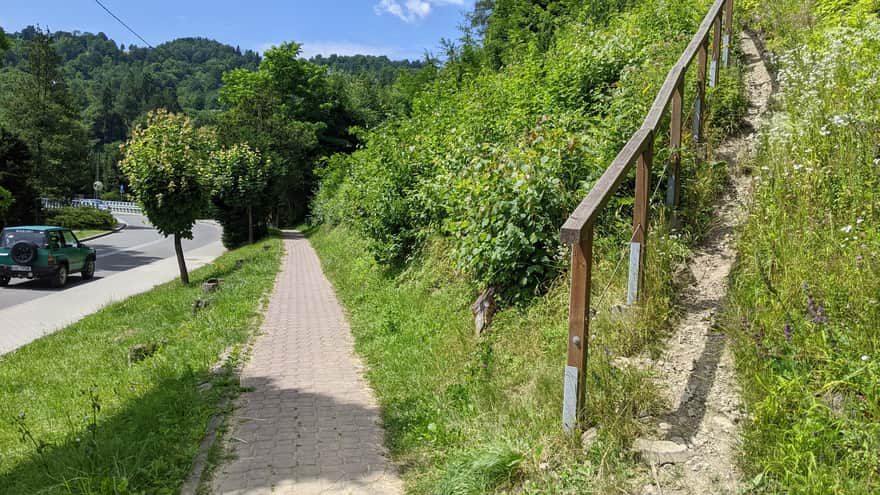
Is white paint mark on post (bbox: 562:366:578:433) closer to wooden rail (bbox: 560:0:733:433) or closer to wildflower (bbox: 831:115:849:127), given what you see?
wooden rail (bbox: 560:0:733:433)

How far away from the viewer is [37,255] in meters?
18.1

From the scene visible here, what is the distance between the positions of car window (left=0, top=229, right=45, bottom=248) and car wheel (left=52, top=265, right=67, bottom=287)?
3.12 feet

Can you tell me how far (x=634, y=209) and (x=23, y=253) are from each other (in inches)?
763

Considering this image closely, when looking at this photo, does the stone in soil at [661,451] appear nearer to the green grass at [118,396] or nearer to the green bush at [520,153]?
the green bush at [520,153]

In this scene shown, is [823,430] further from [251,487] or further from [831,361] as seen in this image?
[251,487]

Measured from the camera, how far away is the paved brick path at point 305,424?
13.3ft

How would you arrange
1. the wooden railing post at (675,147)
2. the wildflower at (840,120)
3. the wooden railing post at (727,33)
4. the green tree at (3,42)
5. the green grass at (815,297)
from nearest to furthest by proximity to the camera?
the green grass at (815,297)
the wildflower at (840,120)
the wooden railing post at (675,147)
the wooden railing post at (727,33)
the green tree at (3,42)

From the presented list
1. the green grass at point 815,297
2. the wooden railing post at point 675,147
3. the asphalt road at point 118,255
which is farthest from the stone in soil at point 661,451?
the asphalt road at point 118,255

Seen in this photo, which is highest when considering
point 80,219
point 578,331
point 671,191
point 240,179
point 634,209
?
point 240,179

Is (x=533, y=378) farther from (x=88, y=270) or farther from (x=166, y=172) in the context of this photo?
(x=88, y=270)

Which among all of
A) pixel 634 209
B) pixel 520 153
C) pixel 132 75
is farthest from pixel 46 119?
pixel 132 75

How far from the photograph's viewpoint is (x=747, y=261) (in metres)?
4.36

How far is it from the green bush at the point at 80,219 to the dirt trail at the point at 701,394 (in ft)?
159

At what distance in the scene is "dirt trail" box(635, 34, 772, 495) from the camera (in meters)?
2.94
